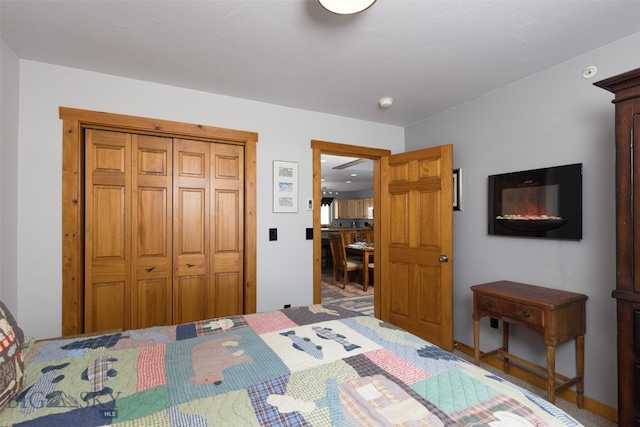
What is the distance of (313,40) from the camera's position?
193 centimetres

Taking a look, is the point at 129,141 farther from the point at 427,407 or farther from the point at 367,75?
the point at 427,407

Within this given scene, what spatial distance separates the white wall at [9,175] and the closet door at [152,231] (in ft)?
2.33

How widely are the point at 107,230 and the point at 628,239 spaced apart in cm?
343

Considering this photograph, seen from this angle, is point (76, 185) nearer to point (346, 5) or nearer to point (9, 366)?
point (9, 366)

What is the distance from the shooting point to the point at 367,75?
7.87ft

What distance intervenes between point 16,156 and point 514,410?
3126 mm

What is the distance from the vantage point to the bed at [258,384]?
34.2 inches

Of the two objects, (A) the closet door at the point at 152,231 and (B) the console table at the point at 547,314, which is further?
(A) the closet door at the point at 152,231

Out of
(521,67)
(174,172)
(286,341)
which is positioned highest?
(521,67)

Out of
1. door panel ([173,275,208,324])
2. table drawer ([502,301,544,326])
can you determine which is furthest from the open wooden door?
door panel ([173,275,208,324])

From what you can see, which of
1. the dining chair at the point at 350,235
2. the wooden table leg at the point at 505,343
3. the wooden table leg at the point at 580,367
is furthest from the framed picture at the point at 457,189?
the dining chair at the point at 350,235

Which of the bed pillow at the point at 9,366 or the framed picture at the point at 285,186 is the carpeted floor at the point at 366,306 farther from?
the bed pillow at the point at 9,366

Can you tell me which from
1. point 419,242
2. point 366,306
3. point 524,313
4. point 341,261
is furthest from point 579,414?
point 341,261

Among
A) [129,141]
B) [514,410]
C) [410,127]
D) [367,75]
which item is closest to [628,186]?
[514,410]
